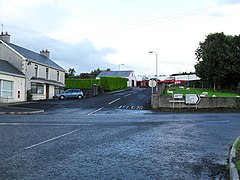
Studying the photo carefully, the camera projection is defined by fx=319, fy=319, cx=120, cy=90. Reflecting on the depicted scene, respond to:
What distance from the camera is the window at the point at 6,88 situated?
38.1 m

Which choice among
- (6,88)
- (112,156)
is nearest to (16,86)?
(6,88)

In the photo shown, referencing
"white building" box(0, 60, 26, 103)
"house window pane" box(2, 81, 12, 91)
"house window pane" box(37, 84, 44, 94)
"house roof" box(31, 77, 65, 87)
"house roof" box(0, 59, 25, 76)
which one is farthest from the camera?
"house window pane" box(37, 84, 44, 94)

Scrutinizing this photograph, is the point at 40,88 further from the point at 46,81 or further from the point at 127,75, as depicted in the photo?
the point at 127,75

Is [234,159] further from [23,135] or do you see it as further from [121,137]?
[23,135]

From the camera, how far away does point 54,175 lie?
675cm

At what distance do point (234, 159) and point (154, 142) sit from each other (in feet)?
12.4

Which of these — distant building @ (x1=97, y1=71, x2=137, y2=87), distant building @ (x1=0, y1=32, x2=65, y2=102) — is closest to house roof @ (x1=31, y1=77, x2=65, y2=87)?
distant building @ (x1=0, y1=32, x2=65, y2=102)

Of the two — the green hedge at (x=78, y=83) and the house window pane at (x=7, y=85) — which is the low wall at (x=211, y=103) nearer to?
the house window pane at (x=7, y=85)

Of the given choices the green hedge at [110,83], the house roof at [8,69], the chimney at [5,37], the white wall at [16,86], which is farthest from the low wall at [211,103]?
the green hedge at [110,83]

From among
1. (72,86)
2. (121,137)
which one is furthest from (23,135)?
(72,86)

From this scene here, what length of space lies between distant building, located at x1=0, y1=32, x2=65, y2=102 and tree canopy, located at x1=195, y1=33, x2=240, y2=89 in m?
25.1

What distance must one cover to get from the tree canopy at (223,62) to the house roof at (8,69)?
29169 millimetres

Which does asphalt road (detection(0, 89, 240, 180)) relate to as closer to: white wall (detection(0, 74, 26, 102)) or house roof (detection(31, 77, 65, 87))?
white wall (detection(0, 74, 26, 102))

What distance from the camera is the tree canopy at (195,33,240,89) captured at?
49000 millimetres
